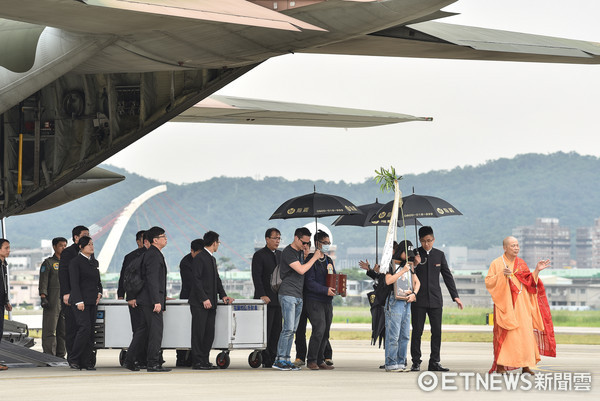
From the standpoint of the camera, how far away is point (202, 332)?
14.0m

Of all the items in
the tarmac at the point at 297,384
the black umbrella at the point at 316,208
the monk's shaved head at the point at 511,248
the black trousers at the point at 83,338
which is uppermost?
the black umbrella at the point at 316,208

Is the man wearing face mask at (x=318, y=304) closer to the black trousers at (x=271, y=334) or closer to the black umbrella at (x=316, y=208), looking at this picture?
the black trousers at (x=271, y=334)

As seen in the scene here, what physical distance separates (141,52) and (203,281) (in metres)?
3.58

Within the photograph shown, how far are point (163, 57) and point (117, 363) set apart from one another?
5711 mm

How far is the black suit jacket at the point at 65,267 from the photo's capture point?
14.5 meters

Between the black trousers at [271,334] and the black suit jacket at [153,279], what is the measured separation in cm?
186

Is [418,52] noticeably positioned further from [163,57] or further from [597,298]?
[597,298]

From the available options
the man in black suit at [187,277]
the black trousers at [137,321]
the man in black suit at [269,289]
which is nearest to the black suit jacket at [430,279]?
the man in black suit at [269,289]

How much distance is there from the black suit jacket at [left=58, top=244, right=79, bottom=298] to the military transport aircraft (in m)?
2.45

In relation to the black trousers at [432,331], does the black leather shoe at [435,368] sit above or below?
below

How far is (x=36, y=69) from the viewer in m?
13.6

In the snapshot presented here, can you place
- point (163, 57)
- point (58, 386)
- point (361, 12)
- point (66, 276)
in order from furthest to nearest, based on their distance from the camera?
point (66, 276), point (163, 57), point (361, 12), point (58, 386)

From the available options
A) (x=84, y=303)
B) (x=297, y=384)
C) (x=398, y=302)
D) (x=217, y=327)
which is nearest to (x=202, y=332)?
(x=217, y=327)

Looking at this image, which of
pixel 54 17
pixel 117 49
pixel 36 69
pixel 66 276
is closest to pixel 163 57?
pixel 117 49
